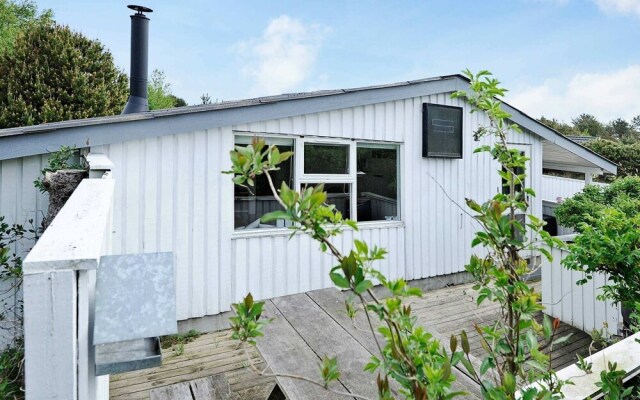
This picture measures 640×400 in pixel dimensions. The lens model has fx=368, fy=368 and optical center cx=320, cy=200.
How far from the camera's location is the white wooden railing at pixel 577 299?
147 inches

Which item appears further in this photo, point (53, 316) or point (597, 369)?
point (597, 369)

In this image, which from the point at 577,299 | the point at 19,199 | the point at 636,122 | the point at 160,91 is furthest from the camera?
the point at 636,122

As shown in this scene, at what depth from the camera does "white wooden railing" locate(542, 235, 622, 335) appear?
3744 mm

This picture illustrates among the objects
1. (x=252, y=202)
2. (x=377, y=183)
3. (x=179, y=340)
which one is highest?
(x=377, y=183)

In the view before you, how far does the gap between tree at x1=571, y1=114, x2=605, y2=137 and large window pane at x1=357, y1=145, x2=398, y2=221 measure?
36.7 m

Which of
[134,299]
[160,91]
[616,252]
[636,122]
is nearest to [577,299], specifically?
[616,252]

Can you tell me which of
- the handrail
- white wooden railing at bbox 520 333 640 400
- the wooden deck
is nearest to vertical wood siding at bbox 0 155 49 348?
the wooden deck

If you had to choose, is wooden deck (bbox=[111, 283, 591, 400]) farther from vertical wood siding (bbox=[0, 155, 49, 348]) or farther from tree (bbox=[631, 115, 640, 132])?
tree (bbox=[631, 115, 640, 132])

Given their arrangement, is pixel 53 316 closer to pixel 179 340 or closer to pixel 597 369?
pixel 597 369

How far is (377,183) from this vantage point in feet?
17.3

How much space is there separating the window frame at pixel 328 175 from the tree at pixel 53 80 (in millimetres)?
11102

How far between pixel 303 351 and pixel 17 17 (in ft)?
78.0

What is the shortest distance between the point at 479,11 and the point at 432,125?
8.38m

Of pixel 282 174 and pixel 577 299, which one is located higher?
pixel 282 174
